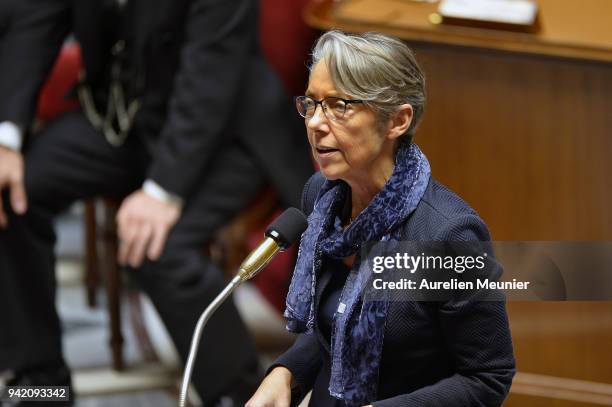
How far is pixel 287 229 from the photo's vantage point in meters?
1.16

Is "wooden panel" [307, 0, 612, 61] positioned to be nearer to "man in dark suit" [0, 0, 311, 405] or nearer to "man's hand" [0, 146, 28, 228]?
"man in dark suit" [0, 0, 311, 405]

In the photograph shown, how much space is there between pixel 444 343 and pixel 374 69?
309mm

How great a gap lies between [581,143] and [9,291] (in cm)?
138

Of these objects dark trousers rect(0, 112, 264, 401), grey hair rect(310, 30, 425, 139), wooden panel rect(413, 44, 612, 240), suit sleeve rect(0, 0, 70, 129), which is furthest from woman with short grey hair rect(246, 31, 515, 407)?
suit sleeve rect(0, 0, 70, 129)

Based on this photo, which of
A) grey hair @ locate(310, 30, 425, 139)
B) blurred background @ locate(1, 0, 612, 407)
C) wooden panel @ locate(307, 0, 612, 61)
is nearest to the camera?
grey hair @ locate(310, 30, 425, 139)

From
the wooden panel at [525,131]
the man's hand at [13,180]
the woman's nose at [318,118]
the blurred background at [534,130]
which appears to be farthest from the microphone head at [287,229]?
the man's hand at [13,180]

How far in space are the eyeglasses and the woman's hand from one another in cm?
34

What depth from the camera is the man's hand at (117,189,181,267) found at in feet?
8.24

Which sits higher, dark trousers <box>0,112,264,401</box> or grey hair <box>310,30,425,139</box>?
grey hair <box>310,30,425,139</box>

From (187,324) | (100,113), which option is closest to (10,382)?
(187,324)

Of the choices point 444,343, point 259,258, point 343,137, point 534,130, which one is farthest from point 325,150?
point 534,130

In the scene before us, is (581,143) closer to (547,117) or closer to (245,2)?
(547,117)

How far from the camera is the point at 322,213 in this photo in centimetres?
121

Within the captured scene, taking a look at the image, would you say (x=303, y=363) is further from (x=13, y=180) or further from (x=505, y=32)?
(x=13, y=180)
